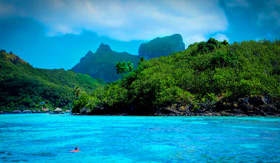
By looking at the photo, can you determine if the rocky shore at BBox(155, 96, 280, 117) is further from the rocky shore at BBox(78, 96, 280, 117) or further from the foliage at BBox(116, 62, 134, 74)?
the foliage at BBox(116, 62, 134, 74)

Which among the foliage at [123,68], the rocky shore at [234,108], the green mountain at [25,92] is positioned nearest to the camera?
the rocky shore at [234,108]

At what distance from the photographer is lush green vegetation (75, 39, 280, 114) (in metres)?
51.7

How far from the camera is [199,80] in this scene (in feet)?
192

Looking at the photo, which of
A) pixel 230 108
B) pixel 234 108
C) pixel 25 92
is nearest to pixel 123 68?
pixel 230 108

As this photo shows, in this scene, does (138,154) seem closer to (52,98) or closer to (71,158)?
(71,158)

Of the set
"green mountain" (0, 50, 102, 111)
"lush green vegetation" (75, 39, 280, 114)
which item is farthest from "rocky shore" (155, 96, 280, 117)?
"green mountain" (0, 50, 102, 111)

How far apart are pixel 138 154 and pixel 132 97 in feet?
171

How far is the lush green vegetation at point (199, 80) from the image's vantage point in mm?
51688

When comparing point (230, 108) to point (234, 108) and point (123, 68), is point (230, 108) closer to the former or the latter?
point (234, 108)

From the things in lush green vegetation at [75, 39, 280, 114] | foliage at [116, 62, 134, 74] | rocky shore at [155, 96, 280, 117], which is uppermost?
foliage at [116, 62, 134, 74]

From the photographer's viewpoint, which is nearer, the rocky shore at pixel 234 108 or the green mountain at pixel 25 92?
the rocky shore at pixel 234 108

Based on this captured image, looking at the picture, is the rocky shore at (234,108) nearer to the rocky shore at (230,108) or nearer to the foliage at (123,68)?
the rocky shore at (230,108)

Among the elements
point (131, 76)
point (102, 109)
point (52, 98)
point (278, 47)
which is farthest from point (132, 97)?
point (52, 98)

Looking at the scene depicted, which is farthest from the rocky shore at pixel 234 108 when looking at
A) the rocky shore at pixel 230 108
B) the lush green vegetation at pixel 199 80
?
the lush green vegetation at pixel 199 80
